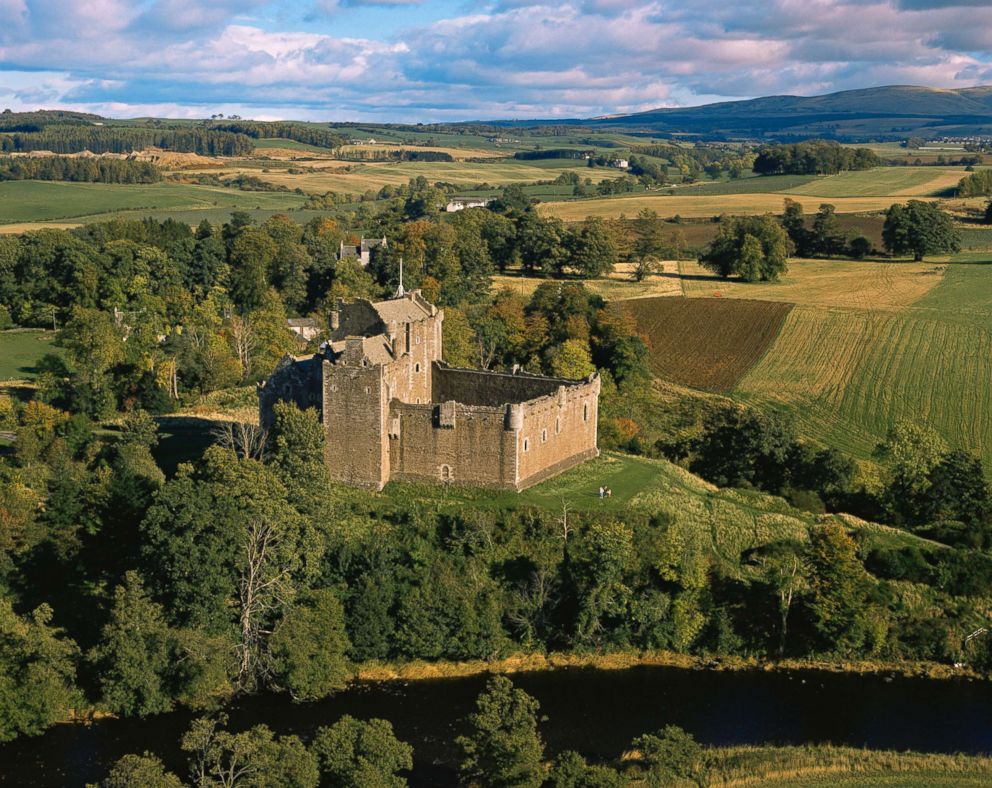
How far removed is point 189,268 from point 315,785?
70.6m

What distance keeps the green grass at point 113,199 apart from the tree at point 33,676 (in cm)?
10272

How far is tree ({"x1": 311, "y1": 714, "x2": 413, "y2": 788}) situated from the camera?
31.0 metres

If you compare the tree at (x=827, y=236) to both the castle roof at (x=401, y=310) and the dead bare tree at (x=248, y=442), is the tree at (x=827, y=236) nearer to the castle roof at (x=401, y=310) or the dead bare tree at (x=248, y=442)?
the castle roof at (x=401, y=310)

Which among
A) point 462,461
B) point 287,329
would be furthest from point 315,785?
point 287,329

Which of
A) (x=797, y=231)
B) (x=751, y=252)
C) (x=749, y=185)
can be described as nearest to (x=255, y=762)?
(x=751, y=252)

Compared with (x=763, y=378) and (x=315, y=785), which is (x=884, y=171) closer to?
(x=763, y=378)

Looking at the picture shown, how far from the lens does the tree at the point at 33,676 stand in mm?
37438

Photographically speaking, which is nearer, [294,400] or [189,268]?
[294,400]

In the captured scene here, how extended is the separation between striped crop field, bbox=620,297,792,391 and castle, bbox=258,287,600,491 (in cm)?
2468

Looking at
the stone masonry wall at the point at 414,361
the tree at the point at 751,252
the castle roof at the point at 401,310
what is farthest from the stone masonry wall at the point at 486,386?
the tree at the point at 751,252

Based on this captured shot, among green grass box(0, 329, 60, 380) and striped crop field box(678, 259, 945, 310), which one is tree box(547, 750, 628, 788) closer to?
green grass box(0, 329, 60, 380)

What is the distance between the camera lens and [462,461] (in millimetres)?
48906

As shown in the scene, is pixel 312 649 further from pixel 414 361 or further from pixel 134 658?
pixel 414 361

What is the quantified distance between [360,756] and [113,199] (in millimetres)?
129862
